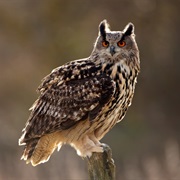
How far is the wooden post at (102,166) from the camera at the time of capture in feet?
20.7

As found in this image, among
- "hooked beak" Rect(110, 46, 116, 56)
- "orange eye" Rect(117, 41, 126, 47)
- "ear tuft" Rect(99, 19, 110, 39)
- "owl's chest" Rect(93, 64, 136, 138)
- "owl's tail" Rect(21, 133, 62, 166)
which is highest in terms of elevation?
"ear tuft" Rect(99, 19, 110, 39)

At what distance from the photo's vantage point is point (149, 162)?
1026 centimetres

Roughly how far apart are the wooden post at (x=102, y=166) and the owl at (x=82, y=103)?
38 cm

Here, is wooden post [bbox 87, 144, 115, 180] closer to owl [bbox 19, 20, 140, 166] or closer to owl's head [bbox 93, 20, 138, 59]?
owl [bbox 19, 20, 140, 166]

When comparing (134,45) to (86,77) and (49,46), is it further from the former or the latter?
(49,46)

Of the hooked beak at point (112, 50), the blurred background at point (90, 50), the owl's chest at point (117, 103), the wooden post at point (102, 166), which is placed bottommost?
the wooden post at point (102, 166)

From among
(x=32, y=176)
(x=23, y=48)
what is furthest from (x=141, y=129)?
(x=32, y=176)

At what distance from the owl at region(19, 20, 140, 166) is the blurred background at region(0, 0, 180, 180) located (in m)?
6.99

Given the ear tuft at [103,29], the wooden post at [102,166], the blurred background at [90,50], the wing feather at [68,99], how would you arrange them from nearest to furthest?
1. the wooden post at [102,166]
2. the wing feather at [68,99]
3. the ear tuft at [103,29]
4. the blurred background at [90,50]

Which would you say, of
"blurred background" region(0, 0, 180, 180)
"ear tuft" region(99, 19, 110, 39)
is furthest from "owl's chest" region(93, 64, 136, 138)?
"blurred background" region(0, 0, 180, 180)

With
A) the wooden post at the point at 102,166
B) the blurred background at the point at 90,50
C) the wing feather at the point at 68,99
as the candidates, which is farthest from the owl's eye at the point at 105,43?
the blurred background at the point at 90,50

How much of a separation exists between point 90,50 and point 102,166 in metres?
9.56

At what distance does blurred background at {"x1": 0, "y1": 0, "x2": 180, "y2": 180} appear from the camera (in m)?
15.4

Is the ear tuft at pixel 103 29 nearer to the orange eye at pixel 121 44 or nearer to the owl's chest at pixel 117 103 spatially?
the orange eye at pixel 121 44
